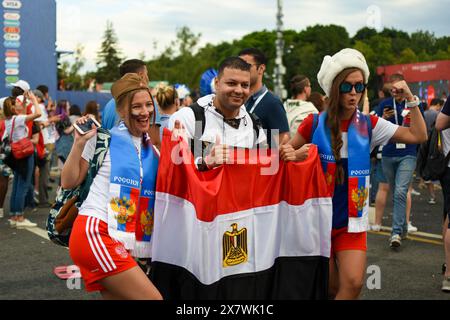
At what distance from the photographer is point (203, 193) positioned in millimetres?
3545

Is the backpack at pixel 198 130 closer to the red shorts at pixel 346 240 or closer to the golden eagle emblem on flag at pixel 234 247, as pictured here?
the golden eagle emblem on flag at pixel 234 247

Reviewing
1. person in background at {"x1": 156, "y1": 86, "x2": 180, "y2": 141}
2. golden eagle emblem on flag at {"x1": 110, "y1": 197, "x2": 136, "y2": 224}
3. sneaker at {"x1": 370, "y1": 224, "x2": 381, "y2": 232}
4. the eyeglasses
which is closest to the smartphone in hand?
golden eagle emblem on flag at {"x1": 110, "y1": 197, "x2": 136, "y2": 224}

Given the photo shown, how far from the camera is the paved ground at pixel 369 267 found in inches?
241

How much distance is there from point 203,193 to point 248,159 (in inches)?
14.4

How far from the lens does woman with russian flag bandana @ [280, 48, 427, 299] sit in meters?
4.20

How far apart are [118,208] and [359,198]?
1.58 meters

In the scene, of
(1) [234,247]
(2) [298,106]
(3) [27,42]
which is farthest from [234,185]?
(3) [27,42]

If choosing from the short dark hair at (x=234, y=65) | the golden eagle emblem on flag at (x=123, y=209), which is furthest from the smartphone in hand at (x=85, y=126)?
the short dark hair at (x=234, y=65)

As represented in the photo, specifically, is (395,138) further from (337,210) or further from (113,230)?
(113,230)

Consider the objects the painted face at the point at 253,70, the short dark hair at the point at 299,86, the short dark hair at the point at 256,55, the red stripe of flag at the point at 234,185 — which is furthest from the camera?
the short dark hair at the point at 299,86

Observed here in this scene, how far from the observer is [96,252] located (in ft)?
11.9

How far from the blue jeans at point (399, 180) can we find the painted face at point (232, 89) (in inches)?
186

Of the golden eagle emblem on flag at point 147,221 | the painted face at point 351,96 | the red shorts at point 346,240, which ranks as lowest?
the red shorts at point 346,240

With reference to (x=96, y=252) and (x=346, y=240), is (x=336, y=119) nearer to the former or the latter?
(x=346, y=240)
